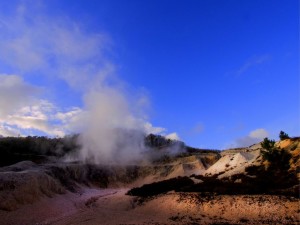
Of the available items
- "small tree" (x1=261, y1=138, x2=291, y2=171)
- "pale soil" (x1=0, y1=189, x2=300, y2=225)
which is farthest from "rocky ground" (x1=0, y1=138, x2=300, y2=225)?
"small tree" (x1=261, y1=138, x2=291, y2=171)

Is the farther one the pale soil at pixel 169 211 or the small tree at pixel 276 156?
the small tree at pixel 276 156

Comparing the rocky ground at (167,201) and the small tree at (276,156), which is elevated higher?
the small tree at (276,156)

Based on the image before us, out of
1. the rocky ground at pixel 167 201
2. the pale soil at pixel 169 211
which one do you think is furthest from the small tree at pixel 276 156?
the pale soil at pixel 169 211

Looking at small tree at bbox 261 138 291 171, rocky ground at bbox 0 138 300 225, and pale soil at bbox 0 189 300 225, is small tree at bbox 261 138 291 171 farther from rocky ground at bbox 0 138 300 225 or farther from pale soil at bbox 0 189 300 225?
pale soil at bbox 0 189 300 225

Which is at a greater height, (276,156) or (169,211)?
(276,156)

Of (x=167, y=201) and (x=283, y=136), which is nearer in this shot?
(x=167, y=201)

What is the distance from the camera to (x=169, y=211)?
25.2 metres

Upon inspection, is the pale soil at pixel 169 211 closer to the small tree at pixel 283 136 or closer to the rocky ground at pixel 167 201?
the rocky ground at pixel 167 201

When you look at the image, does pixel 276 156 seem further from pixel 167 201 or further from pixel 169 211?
pixel 169 211

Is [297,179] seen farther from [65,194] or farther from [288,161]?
[65,194]

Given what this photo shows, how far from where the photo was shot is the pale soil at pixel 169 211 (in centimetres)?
2162

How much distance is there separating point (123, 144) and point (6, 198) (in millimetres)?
34640

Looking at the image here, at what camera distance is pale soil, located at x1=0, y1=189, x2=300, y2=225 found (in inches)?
851

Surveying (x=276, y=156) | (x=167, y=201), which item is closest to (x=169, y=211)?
(x=167, y=201)
